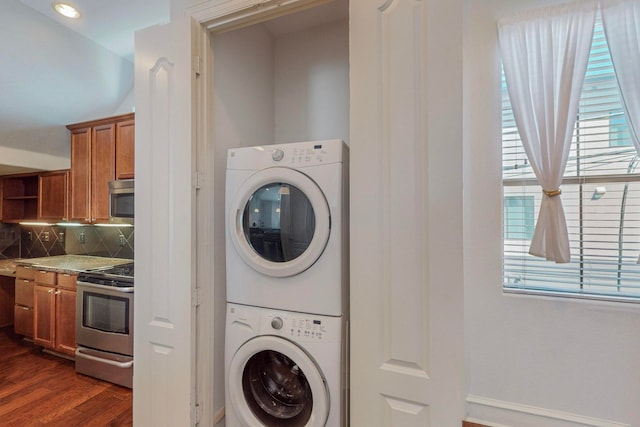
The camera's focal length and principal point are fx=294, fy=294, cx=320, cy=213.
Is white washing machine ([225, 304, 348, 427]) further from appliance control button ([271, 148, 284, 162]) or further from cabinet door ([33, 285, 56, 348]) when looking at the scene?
cabinet door ([33, 285, 56, 348])

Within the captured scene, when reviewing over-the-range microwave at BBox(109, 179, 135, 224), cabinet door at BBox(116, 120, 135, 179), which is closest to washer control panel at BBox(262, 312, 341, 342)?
over-the-range microwave at BBox(109, 179, 135, 224)

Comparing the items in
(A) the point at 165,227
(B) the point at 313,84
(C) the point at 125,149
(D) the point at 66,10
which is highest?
(D) the point at 66,10

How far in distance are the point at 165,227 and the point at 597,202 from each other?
85.5 inches

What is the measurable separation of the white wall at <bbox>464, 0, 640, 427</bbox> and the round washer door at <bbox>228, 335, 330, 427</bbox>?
31.1 inches

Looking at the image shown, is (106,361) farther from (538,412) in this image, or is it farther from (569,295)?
(569,295)

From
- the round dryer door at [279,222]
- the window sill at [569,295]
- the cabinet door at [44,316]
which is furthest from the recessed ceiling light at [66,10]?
the window sill at [569,295]

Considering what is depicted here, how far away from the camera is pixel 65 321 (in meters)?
2.80

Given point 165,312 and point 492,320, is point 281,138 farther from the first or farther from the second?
point 492,320

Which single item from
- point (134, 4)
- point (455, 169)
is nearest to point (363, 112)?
point (455, 169)

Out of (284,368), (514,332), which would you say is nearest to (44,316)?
(284,368)

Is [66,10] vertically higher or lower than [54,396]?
higher

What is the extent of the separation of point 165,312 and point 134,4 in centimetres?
202

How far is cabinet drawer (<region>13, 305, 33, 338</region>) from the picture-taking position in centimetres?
308

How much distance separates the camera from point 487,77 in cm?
159
